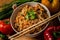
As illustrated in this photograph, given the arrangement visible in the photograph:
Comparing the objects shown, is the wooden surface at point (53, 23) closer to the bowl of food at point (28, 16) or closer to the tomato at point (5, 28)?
the bowl of food at point (28, 16)

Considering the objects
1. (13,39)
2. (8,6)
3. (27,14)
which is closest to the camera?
(13,39)

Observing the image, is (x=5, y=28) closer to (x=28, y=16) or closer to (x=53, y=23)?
(x=28, y=16)

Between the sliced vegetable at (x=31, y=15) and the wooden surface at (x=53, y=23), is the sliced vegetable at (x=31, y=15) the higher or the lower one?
the higher one

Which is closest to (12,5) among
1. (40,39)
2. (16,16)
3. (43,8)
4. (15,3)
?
(15,3)

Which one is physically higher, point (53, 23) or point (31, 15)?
point (31, 15)

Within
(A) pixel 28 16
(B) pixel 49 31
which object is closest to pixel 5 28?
(A) pixel 28 16

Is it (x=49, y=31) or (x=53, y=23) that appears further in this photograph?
(x=53, y=23)

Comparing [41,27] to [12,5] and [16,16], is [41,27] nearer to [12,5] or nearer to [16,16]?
[16,16]

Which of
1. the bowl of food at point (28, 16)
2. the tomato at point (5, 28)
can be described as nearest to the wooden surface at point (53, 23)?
the bowl of food at point (28, 16)
